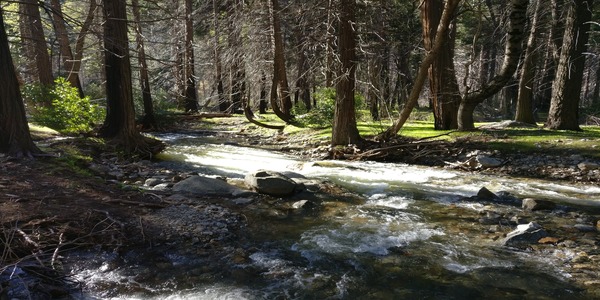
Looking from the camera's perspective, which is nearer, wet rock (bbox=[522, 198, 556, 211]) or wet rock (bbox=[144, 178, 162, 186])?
wet rock (bbox=[522, 198, 556, 211])

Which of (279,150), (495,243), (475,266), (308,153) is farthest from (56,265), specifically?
(279,150)

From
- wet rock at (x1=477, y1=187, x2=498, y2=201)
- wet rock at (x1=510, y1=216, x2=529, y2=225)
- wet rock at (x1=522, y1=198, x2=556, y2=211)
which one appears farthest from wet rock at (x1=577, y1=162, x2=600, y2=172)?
wet rock at (x1=510, y1=216, x2=529, y2=225)

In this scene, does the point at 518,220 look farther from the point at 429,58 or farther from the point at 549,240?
the point at 429,58

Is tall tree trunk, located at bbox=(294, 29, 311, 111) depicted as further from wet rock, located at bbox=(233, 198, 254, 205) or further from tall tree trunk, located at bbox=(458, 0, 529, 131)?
tall tree trunk, located at bbox=(458, 0, 529, 131)

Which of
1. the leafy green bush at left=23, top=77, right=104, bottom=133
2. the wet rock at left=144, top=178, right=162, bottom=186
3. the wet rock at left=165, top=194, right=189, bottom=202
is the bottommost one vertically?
the wet rock at left=165, top=194, right=189, bottom=202

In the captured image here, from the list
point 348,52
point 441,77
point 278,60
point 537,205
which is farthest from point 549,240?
point 278,60

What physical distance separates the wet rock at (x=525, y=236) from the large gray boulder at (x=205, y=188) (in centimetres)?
450

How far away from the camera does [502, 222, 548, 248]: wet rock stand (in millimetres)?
5402

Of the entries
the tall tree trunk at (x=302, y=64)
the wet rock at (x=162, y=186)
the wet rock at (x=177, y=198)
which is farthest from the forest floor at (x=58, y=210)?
the tall tree trunk at (x=302, y=64)

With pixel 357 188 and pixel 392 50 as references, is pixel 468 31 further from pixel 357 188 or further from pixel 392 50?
pixel 357 188

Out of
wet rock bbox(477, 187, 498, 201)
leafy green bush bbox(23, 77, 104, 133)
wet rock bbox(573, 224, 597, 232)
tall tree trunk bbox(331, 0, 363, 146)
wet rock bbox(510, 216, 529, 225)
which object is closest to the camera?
wet rock bbox(573, 224, 597, 232)

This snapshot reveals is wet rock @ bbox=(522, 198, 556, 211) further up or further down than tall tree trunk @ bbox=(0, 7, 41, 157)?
further down

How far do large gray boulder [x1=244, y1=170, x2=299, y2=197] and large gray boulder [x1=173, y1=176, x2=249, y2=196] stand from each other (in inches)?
11.7

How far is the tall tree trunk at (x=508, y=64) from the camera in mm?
10805
